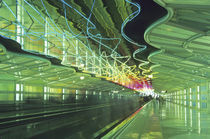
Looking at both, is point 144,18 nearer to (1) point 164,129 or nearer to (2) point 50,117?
(1) point 164,129

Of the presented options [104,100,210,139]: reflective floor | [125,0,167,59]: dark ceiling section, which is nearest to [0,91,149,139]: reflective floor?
[104,100,210,139]: reflective floor

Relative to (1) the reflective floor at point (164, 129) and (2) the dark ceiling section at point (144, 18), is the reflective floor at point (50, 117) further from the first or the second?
(2) the dark ceiling section at point (144, 18)

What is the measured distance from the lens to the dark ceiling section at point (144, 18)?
41.8 feet

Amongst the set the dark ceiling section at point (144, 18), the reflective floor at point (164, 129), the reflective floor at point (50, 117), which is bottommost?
the reflective floor at point (50, 117)

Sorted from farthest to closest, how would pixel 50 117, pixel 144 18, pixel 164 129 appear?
pixel 50 117
pixel 144 18
pixel 164 129

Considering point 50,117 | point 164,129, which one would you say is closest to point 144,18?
point 164,129

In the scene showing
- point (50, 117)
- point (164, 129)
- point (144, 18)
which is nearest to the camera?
point (164, 129)

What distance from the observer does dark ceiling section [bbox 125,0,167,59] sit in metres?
12.7

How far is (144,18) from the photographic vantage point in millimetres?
15766

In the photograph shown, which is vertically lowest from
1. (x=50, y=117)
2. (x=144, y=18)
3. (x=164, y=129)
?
(x=50, y=117)

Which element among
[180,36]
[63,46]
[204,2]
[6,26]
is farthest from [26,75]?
[204,2]

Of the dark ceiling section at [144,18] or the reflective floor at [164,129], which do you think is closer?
the reflective floor at [164,129]

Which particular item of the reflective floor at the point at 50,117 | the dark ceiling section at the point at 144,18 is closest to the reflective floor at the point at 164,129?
the reflective floor at the point at 50,117

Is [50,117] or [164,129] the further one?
[50,117]
